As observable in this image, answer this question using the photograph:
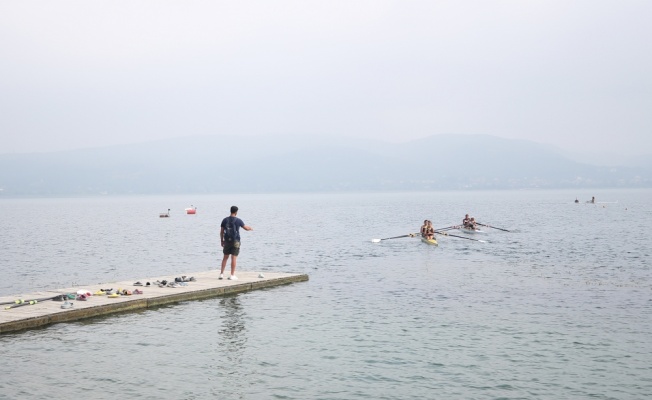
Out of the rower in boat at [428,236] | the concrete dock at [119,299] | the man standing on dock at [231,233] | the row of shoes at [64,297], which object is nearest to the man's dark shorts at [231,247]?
the man standing on dock at [231,233]

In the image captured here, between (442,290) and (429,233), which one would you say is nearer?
(442,290)

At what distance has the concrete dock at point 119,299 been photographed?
66.6ft

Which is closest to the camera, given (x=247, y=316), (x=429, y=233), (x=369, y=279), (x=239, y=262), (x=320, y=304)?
(x=247, y=316)

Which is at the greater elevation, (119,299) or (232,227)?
(232,227)

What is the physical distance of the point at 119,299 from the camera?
77.2 ft

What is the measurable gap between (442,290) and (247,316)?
418 inches

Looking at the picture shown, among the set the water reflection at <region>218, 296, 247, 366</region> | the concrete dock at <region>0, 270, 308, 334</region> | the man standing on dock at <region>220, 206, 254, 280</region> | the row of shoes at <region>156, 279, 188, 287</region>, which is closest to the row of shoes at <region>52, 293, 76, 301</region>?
the concrete dock at <region>0, 270, 308, 334</region>

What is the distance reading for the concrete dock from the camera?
66.6 ft

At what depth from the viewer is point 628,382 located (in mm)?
15719

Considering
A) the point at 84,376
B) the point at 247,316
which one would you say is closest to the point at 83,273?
the point at 247,316

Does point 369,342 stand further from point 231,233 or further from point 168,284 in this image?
point 168,284

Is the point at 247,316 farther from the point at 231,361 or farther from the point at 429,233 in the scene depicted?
the point at 429,233

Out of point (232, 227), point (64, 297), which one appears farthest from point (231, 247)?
point (64, 297)

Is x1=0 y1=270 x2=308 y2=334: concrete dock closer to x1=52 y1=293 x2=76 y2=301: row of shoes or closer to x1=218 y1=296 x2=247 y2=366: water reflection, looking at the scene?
x1=52 y1=293 x2=76 y2=301: row of shoes
